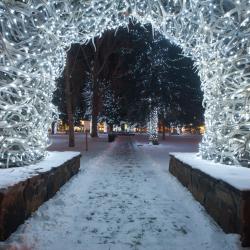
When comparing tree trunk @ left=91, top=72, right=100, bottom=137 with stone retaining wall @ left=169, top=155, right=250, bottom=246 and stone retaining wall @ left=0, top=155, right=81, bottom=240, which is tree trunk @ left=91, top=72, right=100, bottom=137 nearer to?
stone retaining wall @ left=0, top=155, right=81, bottom=240

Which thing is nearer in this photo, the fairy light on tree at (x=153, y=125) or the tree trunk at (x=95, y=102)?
the fairy light on tree at (x=153, y=125)

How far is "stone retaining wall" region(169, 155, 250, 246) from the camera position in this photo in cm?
477

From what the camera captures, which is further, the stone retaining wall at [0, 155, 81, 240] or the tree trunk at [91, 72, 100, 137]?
the tree trunk at [91, 72, 100, 137]

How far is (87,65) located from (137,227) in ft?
117

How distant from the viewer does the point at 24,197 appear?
5840 millimetres

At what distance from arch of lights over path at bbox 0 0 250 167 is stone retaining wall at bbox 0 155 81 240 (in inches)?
30.0

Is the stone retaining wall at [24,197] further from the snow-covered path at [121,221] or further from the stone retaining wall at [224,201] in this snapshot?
the stone retaining wall at [224,201]

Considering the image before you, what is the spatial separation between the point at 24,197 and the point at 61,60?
449 cm

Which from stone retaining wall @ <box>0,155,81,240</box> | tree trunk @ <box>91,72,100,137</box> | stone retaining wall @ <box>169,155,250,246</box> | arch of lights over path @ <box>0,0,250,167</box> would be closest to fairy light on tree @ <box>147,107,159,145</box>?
tree trunk @ <box>91,72,100,137</box>

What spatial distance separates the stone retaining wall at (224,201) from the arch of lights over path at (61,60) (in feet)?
Result: 3.25

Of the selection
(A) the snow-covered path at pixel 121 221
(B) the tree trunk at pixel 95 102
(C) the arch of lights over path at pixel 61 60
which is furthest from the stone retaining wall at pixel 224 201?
(B) the tree trunk at pixel 95 102

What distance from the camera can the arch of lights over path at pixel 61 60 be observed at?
7199 mm

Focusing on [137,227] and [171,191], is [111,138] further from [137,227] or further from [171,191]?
[137,227]

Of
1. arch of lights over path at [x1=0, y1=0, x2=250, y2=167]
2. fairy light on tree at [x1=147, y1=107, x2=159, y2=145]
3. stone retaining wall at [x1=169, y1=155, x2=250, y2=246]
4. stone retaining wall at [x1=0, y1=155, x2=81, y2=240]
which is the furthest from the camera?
fairy light on tree at [x1=147, y1=107, x2=159, y2=145]
